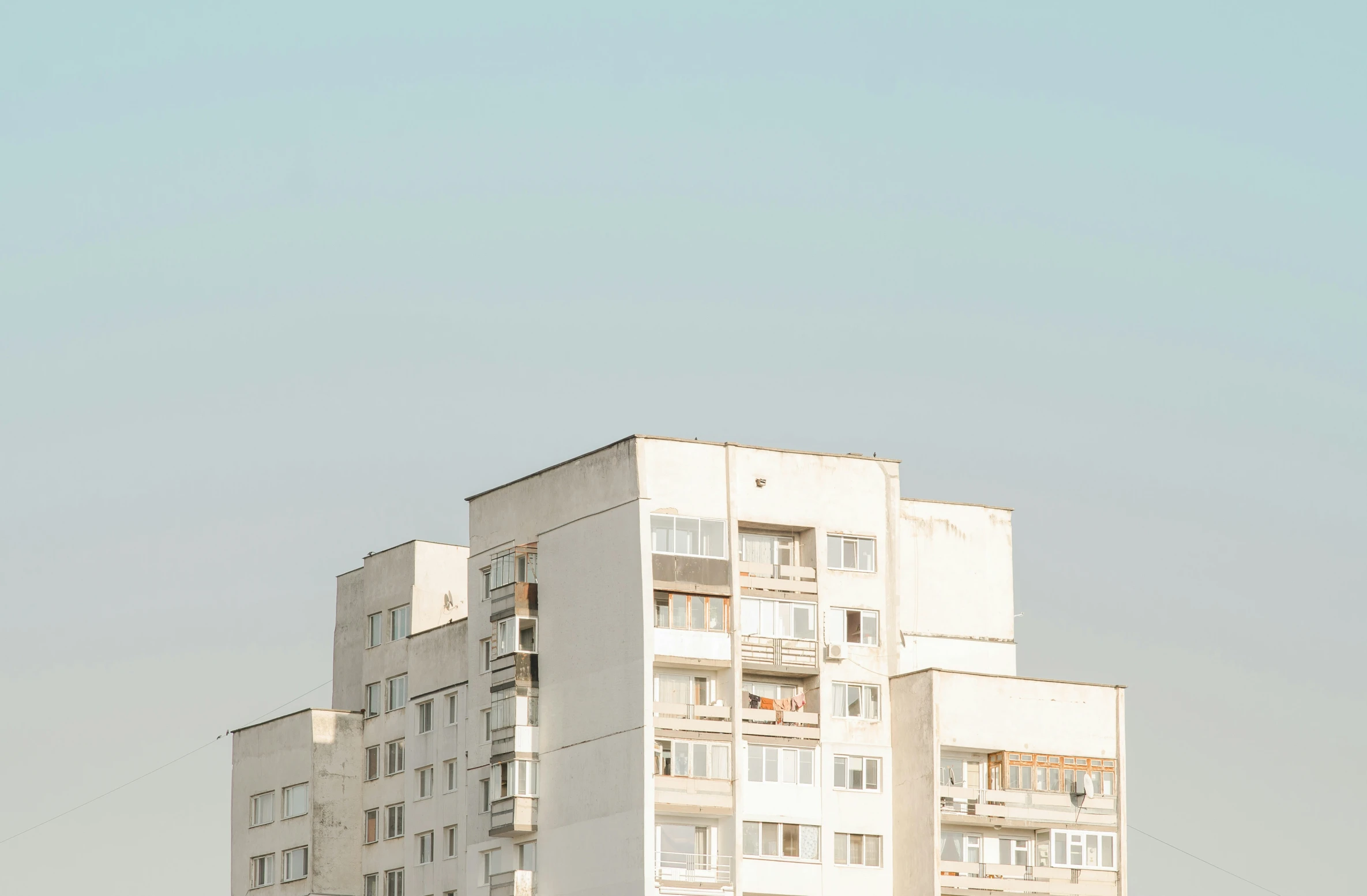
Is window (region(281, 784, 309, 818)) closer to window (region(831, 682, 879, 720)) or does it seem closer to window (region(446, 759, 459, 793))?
window (region(446, 759, 459, 793))

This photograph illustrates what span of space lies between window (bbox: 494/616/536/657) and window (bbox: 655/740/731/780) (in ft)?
27.1

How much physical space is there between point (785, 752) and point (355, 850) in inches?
985

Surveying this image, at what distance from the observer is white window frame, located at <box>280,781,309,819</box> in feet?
395

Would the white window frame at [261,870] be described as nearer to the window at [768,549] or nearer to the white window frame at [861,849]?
the window at [768,549]

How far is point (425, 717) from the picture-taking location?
116375mm

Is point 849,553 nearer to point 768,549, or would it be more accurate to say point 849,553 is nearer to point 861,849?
point 768,549

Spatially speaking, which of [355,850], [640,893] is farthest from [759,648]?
[355,850]

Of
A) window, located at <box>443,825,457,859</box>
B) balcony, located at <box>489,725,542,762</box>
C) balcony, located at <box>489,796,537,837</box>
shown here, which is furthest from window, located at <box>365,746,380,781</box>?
balcony, located at <box>489,796,537,837</box>

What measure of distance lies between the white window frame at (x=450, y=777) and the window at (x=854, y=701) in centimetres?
1750

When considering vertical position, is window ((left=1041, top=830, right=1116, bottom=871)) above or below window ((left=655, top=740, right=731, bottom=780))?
below

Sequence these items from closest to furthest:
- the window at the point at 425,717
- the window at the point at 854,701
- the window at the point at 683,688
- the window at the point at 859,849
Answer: the window at the point at 683,688 < the window at the point at 859,849 < the window at the point at 854,701 < the window at the point at 425,717

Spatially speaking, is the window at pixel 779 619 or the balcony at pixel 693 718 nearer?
the balcony at pixel 693 718

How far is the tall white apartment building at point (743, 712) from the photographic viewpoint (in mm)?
102625

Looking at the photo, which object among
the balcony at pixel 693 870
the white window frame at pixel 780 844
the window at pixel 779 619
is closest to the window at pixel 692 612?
the window at pixel 779 619
